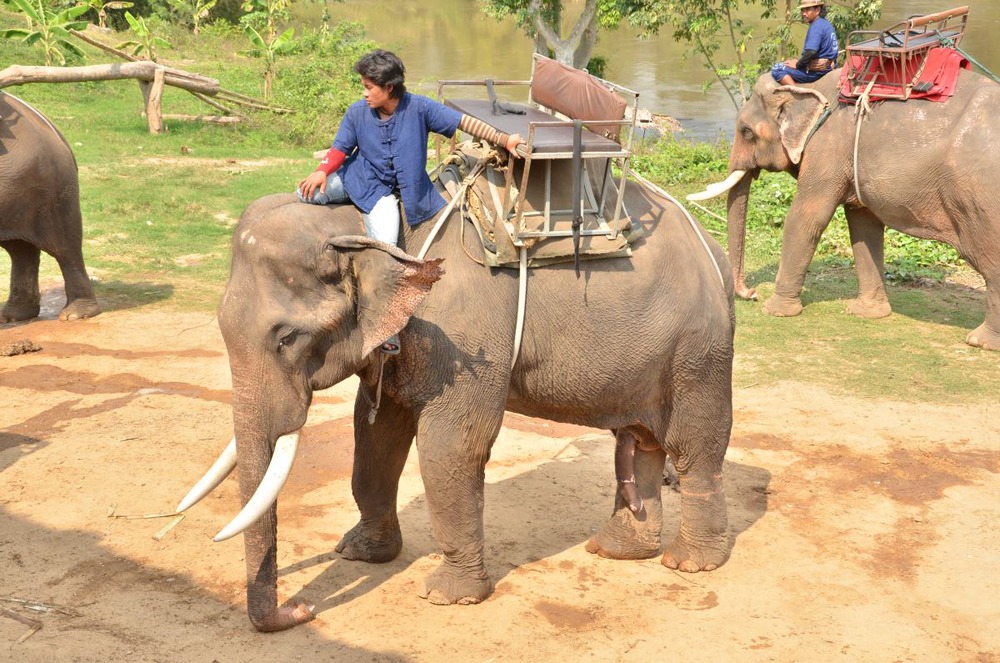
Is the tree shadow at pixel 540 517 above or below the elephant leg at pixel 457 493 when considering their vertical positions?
below

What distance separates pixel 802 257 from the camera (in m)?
10.2

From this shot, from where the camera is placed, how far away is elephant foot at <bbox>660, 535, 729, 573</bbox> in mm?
5621

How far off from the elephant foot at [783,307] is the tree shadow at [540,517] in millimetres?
3504

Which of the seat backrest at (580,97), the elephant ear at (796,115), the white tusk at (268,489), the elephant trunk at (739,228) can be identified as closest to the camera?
the white tusk at (268,489)

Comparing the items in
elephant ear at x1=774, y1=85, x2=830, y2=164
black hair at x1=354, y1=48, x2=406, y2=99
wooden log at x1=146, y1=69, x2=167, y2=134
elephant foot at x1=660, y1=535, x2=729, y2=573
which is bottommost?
elephant foot at x1=660, y1=535, x2=729, y2=573

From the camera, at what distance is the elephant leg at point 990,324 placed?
920 centimetres

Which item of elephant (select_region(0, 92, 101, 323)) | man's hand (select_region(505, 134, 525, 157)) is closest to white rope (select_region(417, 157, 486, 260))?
man's hand (select_region(505, 134, 525, 157))

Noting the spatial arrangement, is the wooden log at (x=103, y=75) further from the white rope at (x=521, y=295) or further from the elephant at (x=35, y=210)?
the white rope at (x=521, y=295)

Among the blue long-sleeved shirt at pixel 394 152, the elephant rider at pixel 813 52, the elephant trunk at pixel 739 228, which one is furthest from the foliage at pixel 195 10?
the blue long-sleeved shirt at pixel 394 152

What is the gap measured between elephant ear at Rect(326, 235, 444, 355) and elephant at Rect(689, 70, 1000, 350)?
6.18 m

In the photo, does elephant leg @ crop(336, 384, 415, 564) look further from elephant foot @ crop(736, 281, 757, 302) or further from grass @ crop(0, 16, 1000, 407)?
elephant foot @ crop(736, 281, 757, 302)

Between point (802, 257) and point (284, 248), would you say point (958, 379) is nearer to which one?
point (802, 257)

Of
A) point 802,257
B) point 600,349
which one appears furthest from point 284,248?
point 802,257

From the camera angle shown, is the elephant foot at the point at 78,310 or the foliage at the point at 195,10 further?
the foliage at the point at 195,10
